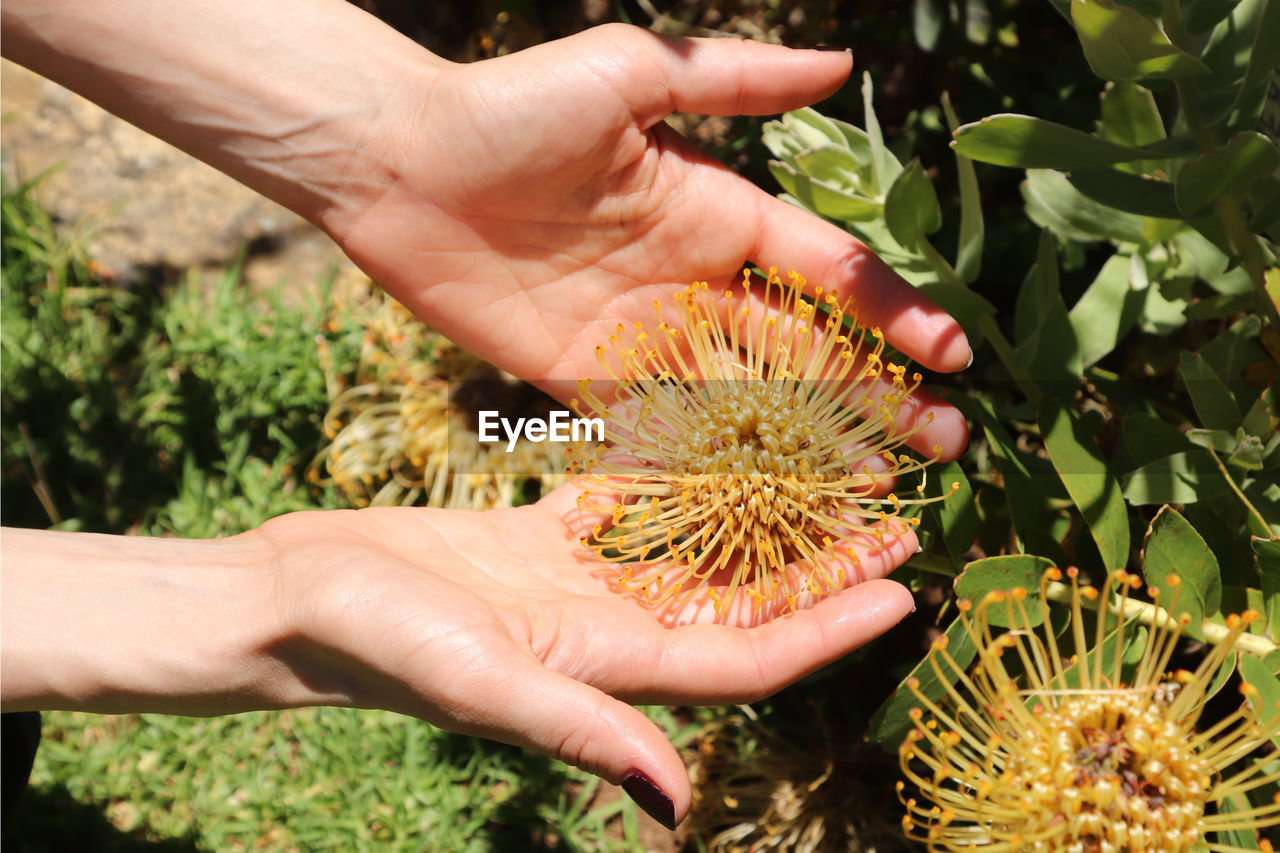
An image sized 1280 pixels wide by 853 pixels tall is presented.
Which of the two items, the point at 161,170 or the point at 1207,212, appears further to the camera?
the point at 161,170

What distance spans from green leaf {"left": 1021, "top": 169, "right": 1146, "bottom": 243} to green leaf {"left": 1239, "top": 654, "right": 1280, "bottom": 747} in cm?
72

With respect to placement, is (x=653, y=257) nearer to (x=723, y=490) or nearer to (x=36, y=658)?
(x=723, y=490)

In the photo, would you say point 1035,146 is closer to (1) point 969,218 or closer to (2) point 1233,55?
(1) point 969,218

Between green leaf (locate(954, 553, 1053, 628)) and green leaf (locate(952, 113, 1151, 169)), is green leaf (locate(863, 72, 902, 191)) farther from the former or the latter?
green leaf (locate(954, 553, 1053, 628))

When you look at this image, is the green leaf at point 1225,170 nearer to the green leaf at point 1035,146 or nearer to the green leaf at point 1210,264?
the green leaf at point 1035,146

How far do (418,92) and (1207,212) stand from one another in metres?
1.26

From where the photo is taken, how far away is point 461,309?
1795 millimetres

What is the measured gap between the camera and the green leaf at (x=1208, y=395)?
4.24ft

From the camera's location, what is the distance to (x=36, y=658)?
133cm

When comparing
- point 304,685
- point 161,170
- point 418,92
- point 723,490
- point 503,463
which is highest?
point 418,92

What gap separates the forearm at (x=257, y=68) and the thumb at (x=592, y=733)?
101 cm

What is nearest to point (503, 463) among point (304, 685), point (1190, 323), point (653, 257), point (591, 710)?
Result: point (653, 257)

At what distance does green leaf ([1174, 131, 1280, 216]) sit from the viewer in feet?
3.76

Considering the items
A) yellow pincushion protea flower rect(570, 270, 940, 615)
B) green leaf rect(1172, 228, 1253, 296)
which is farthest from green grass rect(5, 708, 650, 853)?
green leaf rect(1172, 228, 1253, 296)
